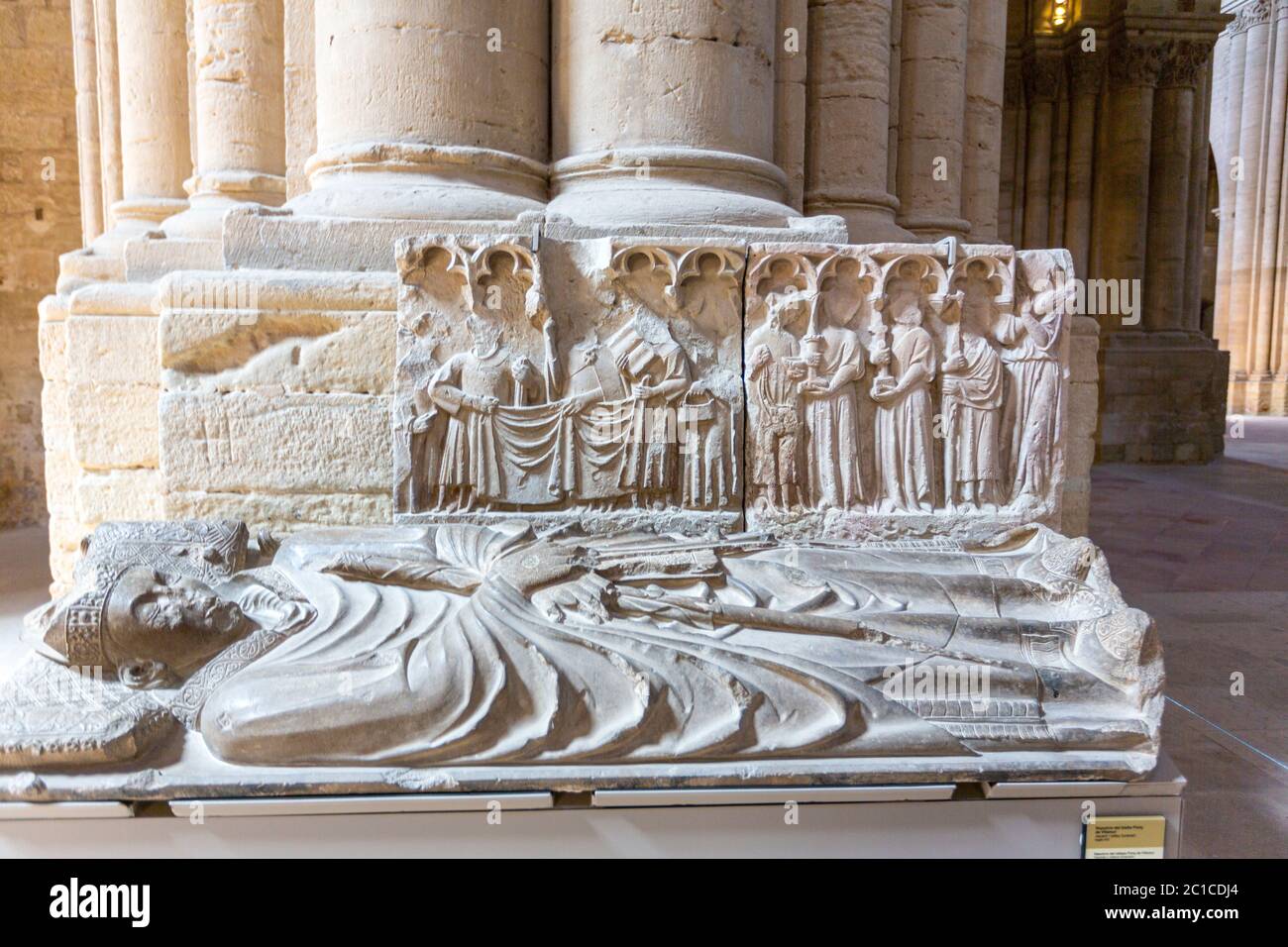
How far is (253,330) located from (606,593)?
5.62 ft

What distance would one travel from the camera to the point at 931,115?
5730mm

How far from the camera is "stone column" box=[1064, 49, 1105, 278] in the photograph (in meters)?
12.2

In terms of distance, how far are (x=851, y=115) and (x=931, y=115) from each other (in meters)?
0.93

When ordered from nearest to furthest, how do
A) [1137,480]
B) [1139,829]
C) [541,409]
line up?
[1139,829]
[541,409]
[1137,480]

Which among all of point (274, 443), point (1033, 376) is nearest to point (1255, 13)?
point (1033, 376)

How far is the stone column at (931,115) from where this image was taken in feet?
18.5

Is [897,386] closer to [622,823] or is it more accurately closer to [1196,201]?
[622,823]

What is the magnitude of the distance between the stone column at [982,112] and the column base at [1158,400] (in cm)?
586

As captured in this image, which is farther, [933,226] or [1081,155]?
[1081,155]

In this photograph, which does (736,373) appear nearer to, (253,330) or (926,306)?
(926,306)

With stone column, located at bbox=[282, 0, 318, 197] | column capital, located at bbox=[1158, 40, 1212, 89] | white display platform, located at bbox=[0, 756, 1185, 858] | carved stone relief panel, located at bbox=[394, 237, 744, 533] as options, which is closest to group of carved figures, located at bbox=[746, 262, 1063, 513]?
carved stone relief panel, located at bbox=[394, 237, 744, 533]

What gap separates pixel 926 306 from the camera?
11.1ft

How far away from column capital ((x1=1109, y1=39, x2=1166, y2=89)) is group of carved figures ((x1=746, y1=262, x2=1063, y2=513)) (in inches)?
410
